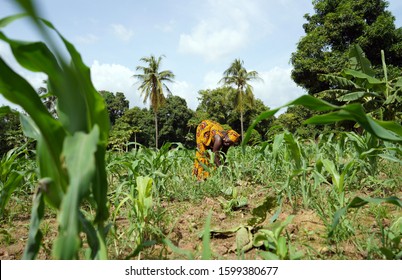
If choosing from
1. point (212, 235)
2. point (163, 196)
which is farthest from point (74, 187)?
point (163, 196)

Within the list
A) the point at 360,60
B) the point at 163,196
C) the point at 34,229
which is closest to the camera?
the point at 34,229

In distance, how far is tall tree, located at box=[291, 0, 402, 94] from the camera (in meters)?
14.0

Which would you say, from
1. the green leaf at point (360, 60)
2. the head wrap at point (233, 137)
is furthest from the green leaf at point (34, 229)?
the green leaf at point (360, 60)

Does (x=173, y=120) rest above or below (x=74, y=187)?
above

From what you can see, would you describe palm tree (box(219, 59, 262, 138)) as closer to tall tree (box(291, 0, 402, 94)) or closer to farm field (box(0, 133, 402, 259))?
tall tree (box(291, 0, 402, 94))

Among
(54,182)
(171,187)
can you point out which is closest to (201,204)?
(171,187)

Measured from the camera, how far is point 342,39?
15195mm

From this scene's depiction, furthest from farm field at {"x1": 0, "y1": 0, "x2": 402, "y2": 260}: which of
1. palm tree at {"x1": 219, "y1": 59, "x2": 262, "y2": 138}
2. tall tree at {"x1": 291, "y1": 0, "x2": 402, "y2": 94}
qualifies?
palm tree at {"x1": 219, "y1": 59, "x2": 262, "y2": 138}

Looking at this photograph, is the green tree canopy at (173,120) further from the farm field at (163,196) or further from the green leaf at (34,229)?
the green leaf at (34,229)

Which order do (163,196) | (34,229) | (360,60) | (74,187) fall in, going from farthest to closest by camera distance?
1. (360,60)
2. (163,196)
3. (34,229)
4. (74,187)

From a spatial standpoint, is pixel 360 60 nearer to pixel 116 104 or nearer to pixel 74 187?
pixel 74 187

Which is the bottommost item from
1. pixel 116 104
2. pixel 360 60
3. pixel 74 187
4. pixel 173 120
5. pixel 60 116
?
→ pixel 74 187

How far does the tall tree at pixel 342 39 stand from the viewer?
1397 centimetres

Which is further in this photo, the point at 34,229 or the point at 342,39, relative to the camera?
the point at 342,39
